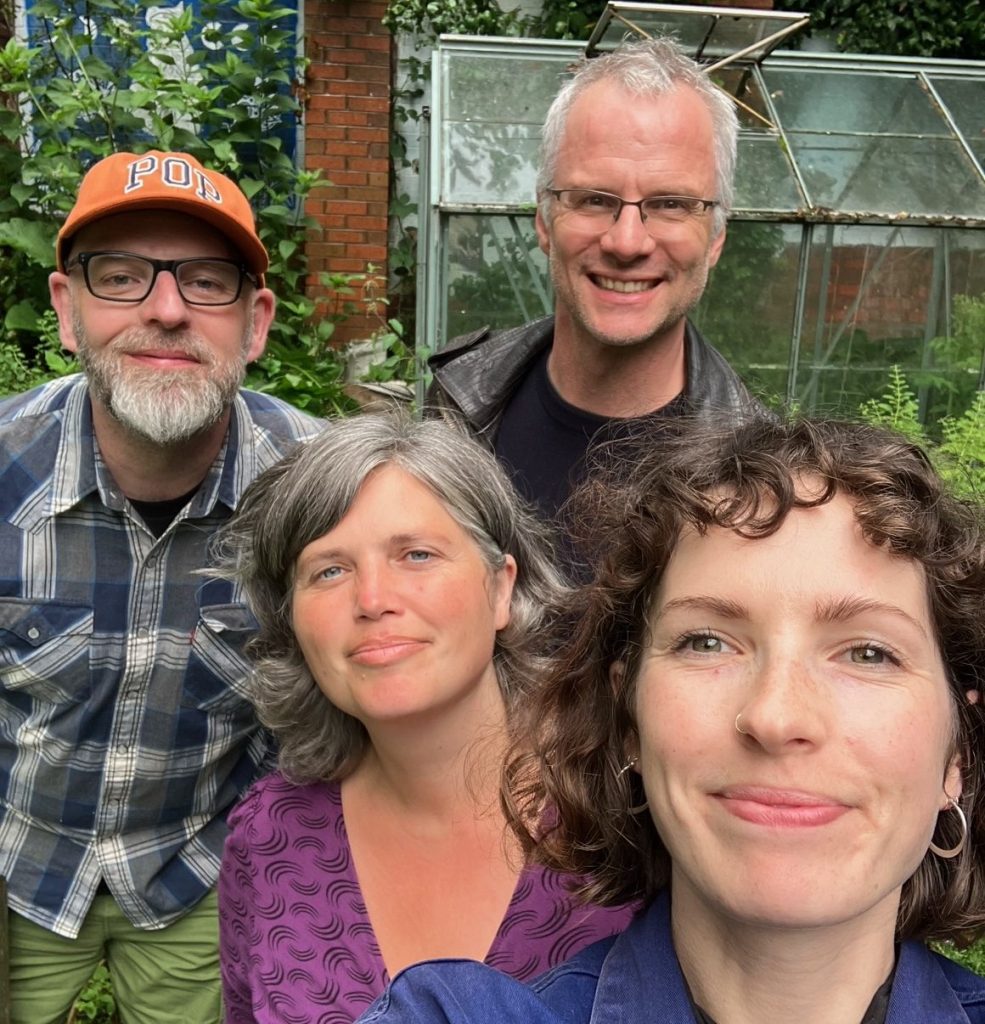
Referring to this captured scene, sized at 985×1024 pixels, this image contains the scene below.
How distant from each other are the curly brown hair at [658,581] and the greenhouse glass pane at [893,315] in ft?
12.3

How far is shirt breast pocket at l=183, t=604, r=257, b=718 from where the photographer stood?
2.38 m

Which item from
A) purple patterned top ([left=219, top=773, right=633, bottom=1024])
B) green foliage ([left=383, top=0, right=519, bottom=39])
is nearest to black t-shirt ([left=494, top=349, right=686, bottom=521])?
purple patterned top ([left=219, top=773, right=633, bottom=1024])

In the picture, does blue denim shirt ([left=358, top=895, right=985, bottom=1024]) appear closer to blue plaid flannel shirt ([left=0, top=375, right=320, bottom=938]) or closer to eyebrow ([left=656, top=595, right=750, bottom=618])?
eyebrow ([left=656, top=595, right=750, bottom=618])

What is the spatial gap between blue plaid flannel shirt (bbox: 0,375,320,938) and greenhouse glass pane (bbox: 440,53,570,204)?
105 inches

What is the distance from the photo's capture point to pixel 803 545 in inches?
45.1

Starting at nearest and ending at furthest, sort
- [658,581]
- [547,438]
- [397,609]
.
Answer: [658,581] < [397,609] < [547,438]

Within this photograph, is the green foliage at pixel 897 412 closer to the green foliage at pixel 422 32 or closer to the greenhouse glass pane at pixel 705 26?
the greenhouse glass pane at pixel 705 26

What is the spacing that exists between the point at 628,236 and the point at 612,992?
169 centimetres

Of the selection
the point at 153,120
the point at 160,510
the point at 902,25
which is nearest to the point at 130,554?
the point at 160,510

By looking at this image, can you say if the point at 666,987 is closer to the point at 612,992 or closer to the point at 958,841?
the point at 612,992

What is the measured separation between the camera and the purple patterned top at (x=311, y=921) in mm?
1638

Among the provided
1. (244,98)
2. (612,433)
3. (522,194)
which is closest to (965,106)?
(522,194)

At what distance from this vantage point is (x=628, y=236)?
246 cm

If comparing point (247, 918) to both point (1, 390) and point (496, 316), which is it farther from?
point (1, 390)
